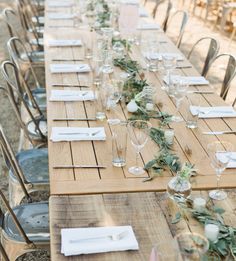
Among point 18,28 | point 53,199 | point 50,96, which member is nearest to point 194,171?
point 53,199

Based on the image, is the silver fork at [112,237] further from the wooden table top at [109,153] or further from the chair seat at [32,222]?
the chair seat at [32,222]

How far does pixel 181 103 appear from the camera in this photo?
9.54ft

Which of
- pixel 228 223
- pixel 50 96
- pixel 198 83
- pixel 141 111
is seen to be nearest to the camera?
pixel 228 223

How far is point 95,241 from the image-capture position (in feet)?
5.57

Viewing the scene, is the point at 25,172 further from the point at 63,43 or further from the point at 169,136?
the point at 63,43

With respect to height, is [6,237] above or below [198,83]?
below

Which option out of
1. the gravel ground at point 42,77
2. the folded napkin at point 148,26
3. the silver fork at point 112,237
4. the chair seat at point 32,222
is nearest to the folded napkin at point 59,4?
the gravel ground at point 42,77

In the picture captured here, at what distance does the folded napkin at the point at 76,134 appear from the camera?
→ 95.3 inches

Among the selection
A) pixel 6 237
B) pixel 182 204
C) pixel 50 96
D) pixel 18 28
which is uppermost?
pixel 182 204

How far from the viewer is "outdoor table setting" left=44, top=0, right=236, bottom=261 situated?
1.71 m

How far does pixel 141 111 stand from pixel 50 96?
0.60m

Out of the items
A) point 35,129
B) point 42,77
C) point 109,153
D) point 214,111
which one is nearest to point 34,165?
point 35,129

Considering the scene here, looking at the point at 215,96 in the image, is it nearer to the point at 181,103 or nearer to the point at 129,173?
the point at 181,103

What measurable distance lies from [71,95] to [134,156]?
83 centimetres
